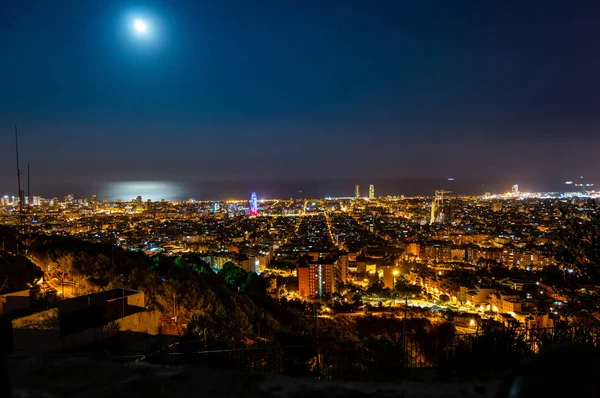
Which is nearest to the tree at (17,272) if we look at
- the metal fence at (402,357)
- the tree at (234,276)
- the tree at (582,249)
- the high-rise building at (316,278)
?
the metal fence at (402,357)

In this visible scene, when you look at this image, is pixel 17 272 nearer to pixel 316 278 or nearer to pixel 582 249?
pixel 582 249

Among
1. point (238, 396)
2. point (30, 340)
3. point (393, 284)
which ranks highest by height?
point (238, 396)

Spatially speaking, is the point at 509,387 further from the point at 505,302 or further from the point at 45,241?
the point at 505,302

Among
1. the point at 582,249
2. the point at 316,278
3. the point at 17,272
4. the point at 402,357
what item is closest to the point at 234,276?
the point at 316,278

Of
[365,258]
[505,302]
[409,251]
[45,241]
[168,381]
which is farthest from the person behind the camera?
[409,251]

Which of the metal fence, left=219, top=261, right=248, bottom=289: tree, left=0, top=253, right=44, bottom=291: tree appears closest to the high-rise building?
left=219, top=261, right=248, bottom=289: tree

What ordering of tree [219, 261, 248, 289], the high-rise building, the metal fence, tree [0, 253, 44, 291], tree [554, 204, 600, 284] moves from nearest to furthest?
the metal fence → tree [554, 204, 600, 284] → tree [0, 253, 44, 291] → tree [219, 261, 248, 289] → the high-rise building

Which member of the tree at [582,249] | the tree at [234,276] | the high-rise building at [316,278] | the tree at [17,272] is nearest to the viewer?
the tree at [582,249]

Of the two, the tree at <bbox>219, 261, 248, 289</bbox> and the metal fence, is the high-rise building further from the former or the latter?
the metal fence

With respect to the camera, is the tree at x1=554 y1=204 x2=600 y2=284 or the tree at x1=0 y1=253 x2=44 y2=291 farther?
the tree at x1=0 y1=253 x2=44 y2=291

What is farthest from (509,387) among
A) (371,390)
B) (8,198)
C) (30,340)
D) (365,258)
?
(8,198)

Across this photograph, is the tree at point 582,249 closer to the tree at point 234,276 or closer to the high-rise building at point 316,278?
the tree at point 234,276
